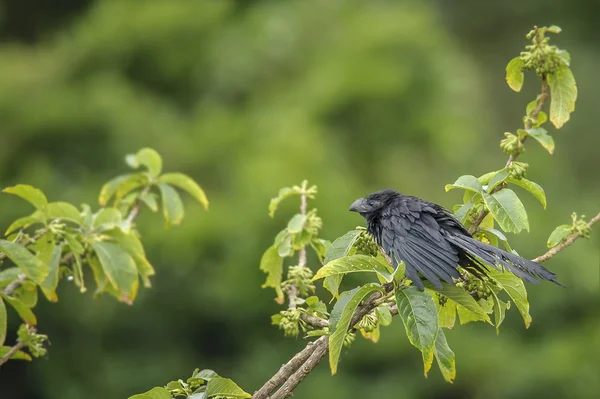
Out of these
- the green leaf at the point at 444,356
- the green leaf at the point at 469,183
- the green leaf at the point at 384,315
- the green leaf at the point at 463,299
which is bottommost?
the green leaf at the point at 444,356

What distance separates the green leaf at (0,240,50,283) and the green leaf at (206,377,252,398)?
763mm

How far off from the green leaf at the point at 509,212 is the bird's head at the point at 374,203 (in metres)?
0.77

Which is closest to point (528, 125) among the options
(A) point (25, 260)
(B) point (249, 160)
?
(A) point (25, 260)

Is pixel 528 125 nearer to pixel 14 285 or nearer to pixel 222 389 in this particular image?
pixel 222 389

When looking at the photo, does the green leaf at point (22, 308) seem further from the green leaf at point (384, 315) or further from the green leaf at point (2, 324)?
the green leaf at point (384, 315)

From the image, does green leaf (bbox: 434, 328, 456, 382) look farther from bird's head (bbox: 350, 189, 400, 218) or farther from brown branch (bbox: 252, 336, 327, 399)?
bird's head (bbox: 350, 189, 400, 218)

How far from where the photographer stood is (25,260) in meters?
2.62

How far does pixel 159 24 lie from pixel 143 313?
3.66m

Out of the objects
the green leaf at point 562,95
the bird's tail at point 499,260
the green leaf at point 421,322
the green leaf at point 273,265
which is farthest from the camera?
the green leaf at point 273,265

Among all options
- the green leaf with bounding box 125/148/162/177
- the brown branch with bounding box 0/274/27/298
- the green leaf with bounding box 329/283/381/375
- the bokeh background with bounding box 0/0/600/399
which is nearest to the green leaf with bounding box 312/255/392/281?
the green leaf with bounding box 329/283/381/375

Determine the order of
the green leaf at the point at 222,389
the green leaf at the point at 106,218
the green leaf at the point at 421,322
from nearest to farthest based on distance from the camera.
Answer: the green leaf at the point at 421,322, the green leaf at the point at 222,389, the green leaf at the point at 106,218

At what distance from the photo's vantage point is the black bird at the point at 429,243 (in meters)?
2.47

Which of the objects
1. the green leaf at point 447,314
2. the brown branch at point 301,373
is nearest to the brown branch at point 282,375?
the brown branch at point 301,373

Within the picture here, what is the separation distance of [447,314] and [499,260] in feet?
0.77
